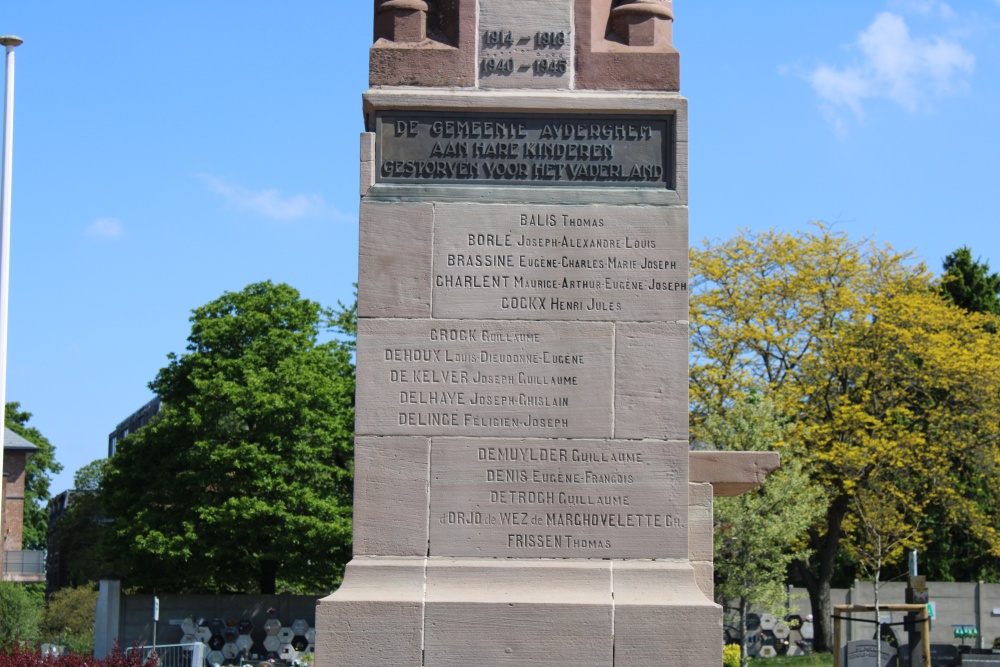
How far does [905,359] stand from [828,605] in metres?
8.42

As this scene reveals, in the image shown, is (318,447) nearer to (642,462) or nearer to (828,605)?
(828,605)

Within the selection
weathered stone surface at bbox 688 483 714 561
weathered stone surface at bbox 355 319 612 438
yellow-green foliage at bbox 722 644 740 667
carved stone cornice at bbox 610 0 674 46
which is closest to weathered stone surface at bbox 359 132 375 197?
weathered stone surface at bbox 355 319 612 438

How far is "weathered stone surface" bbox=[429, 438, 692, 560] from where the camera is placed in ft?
37.6

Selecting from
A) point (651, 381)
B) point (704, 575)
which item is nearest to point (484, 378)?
point (651, 381)

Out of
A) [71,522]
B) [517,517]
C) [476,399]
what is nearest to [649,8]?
[476,399]

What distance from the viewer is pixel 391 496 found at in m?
11.5

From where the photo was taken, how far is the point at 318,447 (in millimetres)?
47938

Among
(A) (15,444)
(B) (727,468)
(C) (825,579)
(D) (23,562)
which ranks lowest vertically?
(D) (23,562)

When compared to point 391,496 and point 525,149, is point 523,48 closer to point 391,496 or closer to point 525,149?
point 525,149

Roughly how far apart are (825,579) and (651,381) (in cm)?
3588

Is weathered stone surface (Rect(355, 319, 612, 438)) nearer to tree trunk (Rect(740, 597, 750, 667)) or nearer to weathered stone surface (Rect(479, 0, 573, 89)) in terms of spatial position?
weathered stone surface (Rect(479, 0, 573, 89))

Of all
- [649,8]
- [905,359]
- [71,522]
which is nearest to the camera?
[649,8]

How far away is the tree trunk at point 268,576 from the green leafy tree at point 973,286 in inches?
1259

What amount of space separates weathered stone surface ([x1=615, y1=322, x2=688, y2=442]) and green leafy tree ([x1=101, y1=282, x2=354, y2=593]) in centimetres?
3502
